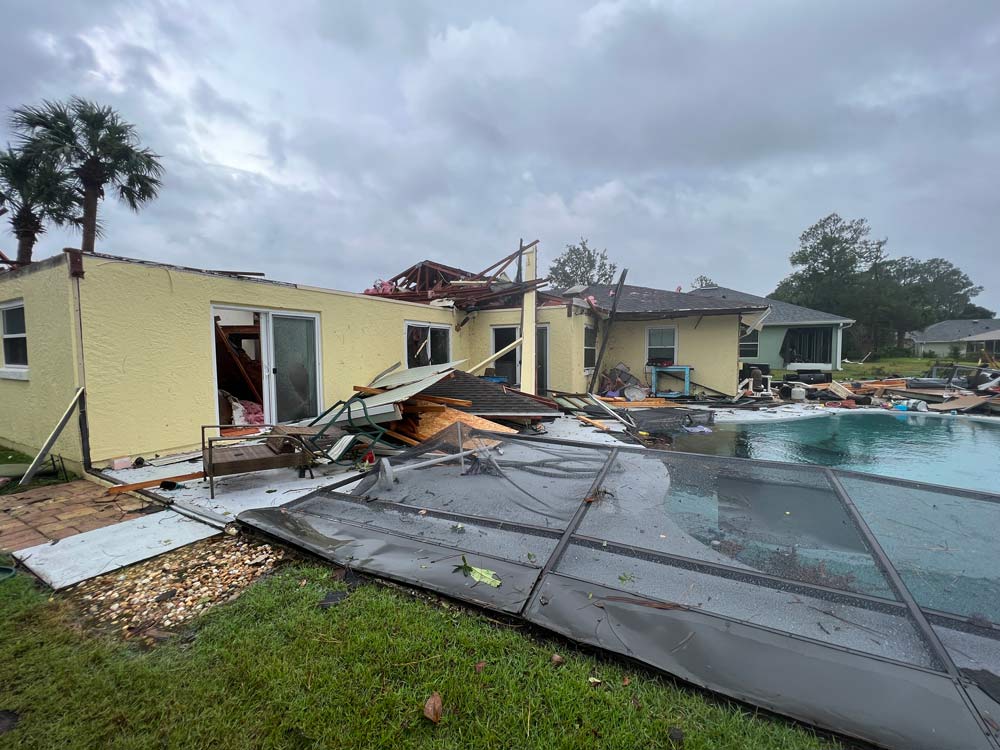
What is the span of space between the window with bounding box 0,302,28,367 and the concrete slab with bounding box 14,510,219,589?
4.19m

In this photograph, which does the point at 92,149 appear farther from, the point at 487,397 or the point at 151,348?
the point at 487,397

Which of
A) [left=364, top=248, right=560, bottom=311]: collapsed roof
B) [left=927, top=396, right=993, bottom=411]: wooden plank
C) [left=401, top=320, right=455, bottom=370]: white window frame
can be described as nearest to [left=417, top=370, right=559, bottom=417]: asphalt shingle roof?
[left=401, top=320, right=455, bottom=370]: white window frame

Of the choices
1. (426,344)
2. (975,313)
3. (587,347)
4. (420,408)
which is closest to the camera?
(420,408)

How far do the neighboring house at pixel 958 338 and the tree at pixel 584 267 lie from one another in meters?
28.6

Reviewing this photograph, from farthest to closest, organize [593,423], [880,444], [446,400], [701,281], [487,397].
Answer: [701,281], [593,423], [880,444], [487,397], [446,400]

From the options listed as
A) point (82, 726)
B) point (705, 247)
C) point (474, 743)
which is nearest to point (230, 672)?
point (82, 726)

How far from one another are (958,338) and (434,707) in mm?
59097

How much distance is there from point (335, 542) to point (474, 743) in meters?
1.71

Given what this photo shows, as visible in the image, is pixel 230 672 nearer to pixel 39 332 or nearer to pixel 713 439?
pixel 39 332

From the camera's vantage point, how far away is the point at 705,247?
2420cm

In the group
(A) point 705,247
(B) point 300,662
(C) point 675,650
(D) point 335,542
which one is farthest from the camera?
(A) point 705,247

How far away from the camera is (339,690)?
174 cm

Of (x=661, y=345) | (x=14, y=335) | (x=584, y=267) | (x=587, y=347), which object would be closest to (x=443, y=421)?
(x=14, y=335)

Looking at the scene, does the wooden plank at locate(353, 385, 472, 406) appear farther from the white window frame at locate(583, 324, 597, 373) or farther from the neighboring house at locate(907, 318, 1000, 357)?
the neighboring house at locate(907, 318, 1000, 357)
